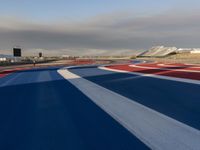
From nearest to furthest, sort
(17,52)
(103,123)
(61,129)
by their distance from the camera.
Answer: (61,129)
(103,123)
(17,52)

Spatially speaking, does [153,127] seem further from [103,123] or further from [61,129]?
[61,129]

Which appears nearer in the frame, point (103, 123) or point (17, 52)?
point (103, 123)

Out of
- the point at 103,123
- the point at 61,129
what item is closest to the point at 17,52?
the point at 103,123

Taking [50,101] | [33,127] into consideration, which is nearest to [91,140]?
[33,127]

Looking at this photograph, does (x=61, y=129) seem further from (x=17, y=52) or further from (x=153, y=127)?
(x=17, y=52)

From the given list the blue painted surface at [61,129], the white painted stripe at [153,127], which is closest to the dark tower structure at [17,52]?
the blue painted surface at [61,129]

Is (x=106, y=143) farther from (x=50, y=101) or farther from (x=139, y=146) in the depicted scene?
(x=50, y=101)

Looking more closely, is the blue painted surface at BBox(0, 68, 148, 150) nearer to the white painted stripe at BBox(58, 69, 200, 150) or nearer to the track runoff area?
the track runoff area

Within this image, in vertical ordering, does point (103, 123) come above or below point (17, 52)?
below

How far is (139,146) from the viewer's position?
5281 millimetres

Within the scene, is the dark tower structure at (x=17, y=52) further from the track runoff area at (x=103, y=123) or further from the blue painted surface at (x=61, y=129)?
the blue painted surface at (x=61, y=129)

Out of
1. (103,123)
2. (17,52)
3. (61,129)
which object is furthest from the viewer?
(17,52)

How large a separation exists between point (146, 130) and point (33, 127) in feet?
8.57

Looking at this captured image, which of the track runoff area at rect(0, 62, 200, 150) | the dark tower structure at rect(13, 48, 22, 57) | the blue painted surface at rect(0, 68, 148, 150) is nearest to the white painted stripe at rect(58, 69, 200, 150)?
the track runoff area at rect(0, 62, 200, 150)
